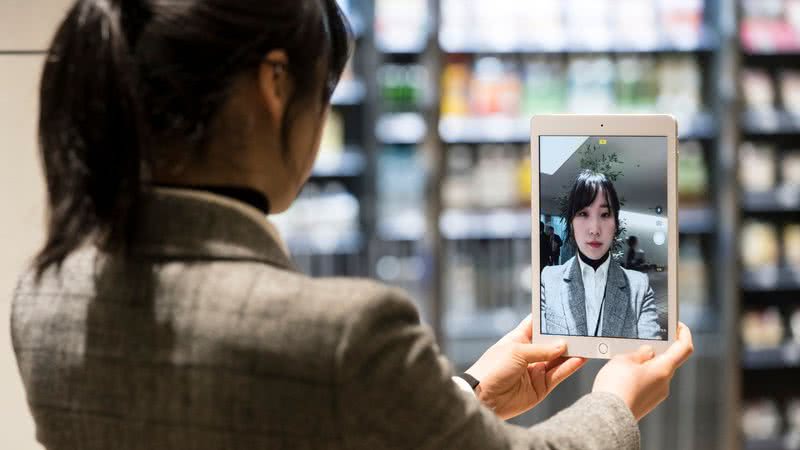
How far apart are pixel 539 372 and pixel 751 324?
102 inches

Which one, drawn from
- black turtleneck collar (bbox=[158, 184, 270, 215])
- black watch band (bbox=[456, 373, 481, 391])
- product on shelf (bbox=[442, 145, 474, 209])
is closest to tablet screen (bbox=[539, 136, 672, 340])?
black watch band (bbox=[456, 373, 481, 391])

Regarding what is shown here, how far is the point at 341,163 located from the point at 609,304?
8.11 feet

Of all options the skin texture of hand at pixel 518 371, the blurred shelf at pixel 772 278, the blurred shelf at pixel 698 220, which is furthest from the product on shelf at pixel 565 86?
the skin texture of hand at pixel 518 371

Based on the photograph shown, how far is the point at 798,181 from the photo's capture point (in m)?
3.57

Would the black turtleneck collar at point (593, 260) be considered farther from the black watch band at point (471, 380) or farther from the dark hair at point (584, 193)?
the black watch band at point (471, 380)

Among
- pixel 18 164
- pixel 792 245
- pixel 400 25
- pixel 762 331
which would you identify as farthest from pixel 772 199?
pixel 18 164

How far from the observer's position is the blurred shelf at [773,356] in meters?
3.52

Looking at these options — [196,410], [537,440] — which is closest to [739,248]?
[537,440]

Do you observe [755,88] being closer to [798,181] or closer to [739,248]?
[798,181]

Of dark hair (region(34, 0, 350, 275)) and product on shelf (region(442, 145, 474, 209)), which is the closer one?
dark hair (region(34, 0, 350, 275))

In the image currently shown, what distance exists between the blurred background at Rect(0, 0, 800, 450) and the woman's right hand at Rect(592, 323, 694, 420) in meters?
2.32

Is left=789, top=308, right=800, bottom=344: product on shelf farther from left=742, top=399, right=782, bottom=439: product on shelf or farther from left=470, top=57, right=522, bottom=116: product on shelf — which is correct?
left=470, top=57, right=522, bottom=116: product on shelf

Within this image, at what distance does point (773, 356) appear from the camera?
3.53 meters

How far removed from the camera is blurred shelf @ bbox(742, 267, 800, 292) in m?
3.49
